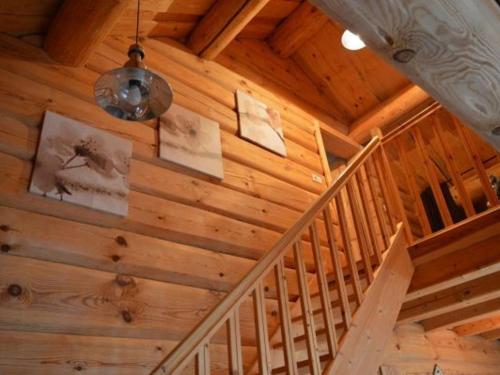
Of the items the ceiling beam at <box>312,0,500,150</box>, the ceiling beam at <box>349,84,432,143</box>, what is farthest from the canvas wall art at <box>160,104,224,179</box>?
the ceiling beam at <box>349,84,432,143</box>

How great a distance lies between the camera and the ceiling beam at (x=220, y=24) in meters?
3.28

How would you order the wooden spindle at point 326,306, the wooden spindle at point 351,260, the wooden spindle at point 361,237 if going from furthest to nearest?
the wooden spindle at point 361,237
the wooden spindle at point 351,260
the wooden spindle at point 326,306

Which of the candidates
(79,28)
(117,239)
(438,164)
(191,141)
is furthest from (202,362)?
(438,164)

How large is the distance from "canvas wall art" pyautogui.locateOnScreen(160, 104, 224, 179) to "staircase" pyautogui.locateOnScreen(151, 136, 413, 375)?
902 mm

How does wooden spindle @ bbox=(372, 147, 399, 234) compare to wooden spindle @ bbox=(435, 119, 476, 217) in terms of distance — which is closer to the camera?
wooden spindle @ bbox=(435, 119, 476, 217)

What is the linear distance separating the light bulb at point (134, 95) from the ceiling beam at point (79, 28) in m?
0.54

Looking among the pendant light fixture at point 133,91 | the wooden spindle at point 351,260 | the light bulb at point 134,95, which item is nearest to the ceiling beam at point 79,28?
the pendant light fixture at point 133,91

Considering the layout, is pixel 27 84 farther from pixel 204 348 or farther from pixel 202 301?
pixel 204 348

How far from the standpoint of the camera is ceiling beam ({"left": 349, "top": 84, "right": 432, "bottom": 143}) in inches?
179

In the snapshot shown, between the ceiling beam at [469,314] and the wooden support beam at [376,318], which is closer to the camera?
the wooden support beam at [376,318]

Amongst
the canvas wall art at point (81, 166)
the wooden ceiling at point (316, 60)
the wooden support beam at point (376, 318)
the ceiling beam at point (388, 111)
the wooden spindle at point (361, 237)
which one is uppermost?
the wooden ceiling at point (316, 60)

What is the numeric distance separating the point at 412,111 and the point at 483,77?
3.60 m

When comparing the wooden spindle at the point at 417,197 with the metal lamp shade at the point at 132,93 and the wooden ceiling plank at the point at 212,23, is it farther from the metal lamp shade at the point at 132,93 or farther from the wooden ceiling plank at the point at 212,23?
the metal lamp shade at the point at 132,93

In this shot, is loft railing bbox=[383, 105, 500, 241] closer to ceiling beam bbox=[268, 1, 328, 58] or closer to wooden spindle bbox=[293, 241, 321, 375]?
wooden spindle bbox=[293, 241, 321, 375]
